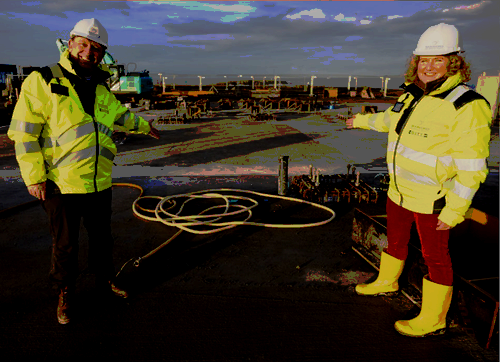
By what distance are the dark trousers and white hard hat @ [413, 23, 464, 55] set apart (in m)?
3.01

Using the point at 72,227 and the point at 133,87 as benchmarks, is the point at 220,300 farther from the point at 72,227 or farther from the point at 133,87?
the point at 133,87

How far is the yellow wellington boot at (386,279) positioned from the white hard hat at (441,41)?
189 cm

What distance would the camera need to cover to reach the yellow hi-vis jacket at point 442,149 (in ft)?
7.34

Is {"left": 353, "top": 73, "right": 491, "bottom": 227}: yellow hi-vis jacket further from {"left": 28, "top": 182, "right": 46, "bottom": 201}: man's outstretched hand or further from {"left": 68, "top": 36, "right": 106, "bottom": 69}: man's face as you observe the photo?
{"left": 28, "top": 182, "right": 46, "bottom": 201}: man's outstretched hand

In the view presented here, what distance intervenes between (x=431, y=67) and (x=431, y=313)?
2011mm

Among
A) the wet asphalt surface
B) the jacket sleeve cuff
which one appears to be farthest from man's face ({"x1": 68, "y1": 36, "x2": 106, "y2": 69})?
the jacket sleeve cuff

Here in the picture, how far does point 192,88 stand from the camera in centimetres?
3872

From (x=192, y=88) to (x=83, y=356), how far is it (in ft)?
127

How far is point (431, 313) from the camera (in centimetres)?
269

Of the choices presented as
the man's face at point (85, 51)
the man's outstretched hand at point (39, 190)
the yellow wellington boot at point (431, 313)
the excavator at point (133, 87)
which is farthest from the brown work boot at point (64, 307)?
the excavator at point (133, 87)

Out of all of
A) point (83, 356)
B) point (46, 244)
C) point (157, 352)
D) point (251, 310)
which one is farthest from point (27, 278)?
point (251, 310)

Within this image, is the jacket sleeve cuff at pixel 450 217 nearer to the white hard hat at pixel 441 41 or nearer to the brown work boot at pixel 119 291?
the white hard hat at pixel 441 41

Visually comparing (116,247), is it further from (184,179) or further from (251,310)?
(184,179)

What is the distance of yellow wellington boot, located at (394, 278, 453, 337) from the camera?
2631mm
